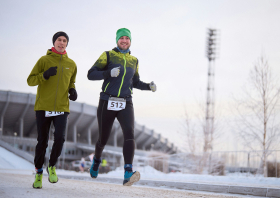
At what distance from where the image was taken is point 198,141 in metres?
21.6

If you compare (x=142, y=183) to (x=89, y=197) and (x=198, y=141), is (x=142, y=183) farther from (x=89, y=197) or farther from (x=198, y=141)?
(x=198, y=141)

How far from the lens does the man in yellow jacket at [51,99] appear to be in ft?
15.3

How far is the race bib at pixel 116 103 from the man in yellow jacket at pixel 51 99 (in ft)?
2.18

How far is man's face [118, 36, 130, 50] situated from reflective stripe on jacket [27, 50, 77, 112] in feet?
2.86

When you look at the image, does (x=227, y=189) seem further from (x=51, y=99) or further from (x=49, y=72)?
(x=49, y=72)

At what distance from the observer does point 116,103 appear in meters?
4.64

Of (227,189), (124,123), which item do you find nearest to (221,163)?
(227,189)

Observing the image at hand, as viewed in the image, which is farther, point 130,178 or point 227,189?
point 227,189

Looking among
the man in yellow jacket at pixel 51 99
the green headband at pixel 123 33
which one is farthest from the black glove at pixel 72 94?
the green headband at pixel 123 33

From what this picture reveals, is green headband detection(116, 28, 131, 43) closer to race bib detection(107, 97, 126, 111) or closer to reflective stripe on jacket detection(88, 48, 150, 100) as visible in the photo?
reflective stripe on jacket detection(88, 48, 150, 100)

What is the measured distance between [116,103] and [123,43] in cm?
95

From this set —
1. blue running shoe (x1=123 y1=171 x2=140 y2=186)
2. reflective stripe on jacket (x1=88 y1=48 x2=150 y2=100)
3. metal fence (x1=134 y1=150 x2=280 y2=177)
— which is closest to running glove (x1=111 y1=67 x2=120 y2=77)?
reflective stripe on jacket (x1=88 y1=48 x2=150 y2=100)

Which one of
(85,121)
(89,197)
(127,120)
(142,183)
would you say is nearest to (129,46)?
(127,120)

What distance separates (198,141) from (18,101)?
37637 mm
